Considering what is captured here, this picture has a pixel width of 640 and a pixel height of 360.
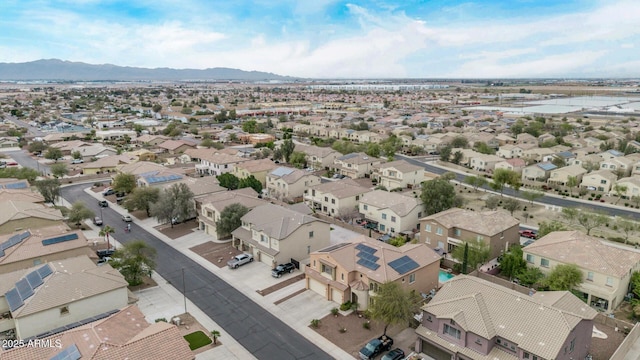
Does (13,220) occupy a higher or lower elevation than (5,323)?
higher

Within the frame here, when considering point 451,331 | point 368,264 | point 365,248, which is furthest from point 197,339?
point 451,331

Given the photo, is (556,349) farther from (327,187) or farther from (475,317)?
(327,187)

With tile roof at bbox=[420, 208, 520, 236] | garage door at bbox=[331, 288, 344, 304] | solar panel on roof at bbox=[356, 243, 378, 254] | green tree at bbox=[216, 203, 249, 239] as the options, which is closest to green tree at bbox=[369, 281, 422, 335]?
garage door at bbox=[331, 288, 344, 304]

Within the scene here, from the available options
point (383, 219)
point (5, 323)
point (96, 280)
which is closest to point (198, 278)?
point (96, 280)

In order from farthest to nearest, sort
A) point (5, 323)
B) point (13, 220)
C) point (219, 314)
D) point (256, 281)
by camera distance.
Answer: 1. point (13, 220)
2. point (256, 281)
3. point (219, 314)
4. point (5, 323)

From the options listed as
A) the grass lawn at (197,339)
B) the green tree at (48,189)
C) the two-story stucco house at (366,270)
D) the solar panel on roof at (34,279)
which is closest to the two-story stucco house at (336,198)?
the two-story stucco house at (366,270)

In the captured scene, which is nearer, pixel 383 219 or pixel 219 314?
pixel 219 314

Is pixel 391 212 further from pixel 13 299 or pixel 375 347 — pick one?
pixel 13 299
